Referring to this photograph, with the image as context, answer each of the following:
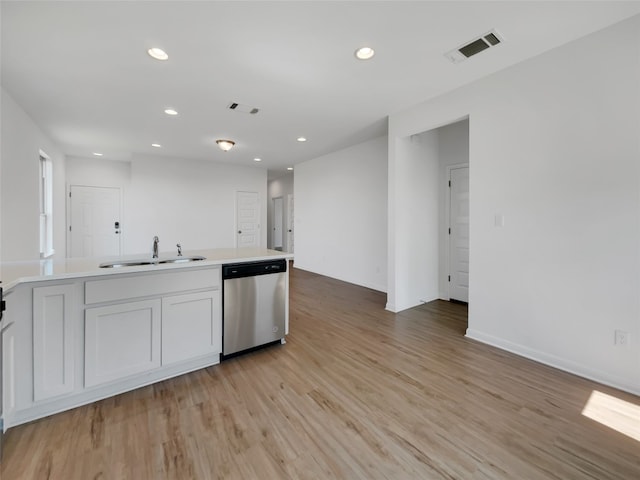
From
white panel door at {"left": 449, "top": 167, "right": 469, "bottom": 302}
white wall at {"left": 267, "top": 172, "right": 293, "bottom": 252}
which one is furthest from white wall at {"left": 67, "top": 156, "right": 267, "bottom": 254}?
white panel door at {"left": 449, "top": 167, "right": 469, "bottom": 302}

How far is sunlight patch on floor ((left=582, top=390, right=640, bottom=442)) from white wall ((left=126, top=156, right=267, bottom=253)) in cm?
675

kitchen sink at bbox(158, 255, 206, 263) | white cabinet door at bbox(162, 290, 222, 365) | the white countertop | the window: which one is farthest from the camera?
the window

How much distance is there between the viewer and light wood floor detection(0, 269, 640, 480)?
1.38 m

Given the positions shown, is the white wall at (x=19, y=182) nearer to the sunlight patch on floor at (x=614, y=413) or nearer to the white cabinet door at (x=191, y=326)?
the white cabinet door at (x=191, y=326)

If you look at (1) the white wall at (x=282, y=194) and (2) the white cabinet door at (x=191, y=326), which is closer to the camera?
(2) the white cabinet door at (x=191, y=326)

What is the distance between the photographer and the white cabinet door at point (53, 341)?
5.43ft

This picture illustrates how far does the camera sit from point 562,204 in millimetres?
2334

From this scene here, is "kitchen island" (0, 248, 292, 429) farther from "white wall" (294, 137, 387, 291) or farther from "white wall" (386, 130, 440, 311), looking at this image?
"white wall" (294, 137, 387, 291)

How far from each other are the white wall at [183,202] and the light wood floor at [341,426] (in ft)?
16.0

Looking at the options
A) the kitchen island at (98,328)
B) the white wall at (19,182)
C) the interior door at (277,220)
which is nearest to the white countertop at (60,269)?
the kitchen island at (98,328)

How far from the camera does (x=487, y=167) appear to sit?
2.82m

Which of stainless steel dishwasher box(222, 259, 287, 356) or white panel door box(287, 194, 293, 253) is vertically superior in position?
white panel door box(287, 194, 293, 253)

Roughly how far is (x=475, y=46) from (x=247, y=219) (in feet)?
20.0

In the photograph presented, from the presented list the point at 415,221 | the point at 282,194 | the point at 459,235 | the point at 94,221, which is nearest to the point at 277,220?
the point at 282,194
